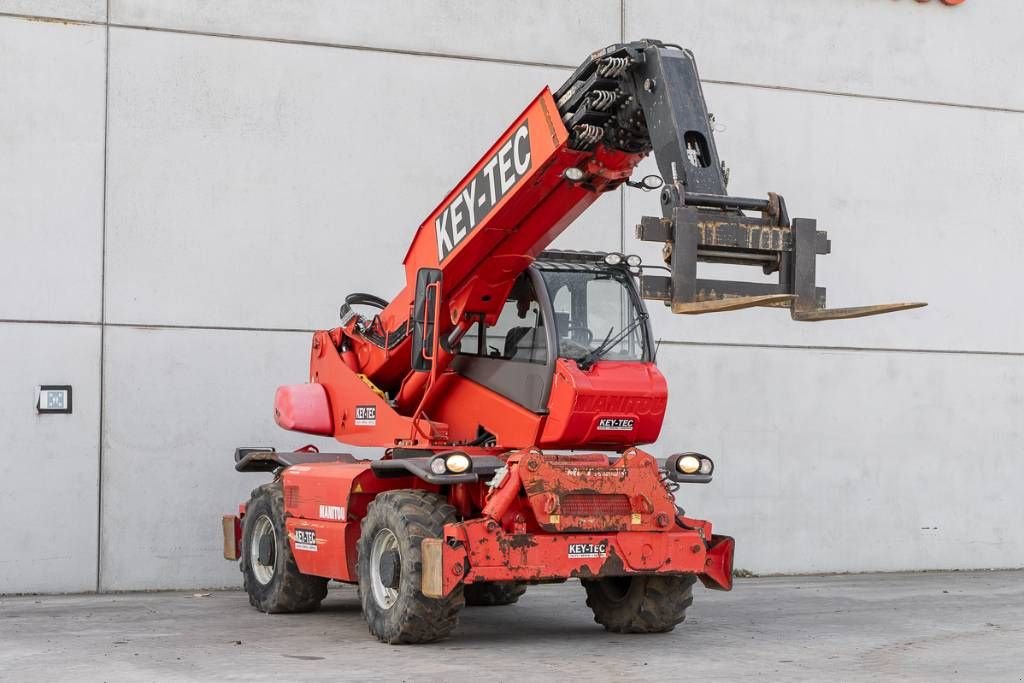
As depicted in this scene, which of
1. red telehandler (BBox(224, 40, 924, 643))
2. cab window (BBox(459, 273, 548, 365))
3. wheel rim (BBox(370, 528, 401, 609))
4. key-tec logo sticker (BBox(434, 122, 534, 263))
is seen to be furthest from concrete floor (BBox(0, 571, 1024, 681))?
key-tec logo sticker (BBox(434, 122, 534, 263))

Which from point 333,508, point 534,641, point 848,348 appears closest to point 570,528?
point 534,641

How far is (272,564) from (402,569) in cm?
296

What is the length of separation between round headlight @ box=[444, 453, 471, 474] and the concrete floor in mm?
1294

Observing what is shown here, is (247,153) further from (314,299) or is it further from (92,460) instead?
(92,460)

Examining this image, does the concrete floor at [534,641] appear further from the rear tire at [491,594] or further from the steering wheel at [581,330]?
the steering wheel at [581,330]

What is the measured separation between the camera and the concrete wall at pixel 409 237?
50.3 feet

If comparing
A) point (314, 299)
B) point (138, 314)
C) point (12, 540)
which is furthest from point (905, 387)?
point (12, 540)

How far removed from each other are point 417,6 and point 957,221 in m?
7.16

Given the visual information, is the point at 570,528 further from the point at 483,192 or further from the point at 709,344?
the point at 709,344

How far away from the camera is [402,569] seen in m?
11.1

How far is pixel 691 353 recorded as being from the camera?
698 inches

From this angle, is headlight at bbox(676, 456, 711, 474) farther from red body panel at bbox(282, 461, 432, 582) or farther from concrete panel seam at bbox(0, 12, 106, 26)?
concrete panel seam at bbox(0, 12, 106, 26)

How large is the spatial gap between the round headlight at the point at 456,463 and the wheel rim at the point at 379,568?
0.73 meters

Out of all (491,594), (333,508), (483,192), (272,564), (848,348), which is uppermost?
(483,192)
